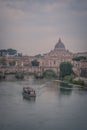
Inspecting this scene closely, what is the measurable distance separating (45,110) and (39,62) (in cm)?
517

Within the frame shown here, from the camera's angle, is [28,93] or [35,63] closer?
[28,93]

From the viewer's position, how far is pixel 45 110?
189 inches

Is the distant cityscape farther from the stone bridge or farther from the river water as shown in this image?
the river water

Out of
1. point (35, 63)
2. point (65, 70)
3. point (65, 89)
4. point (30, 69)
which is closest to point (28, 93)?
point (65, 89)

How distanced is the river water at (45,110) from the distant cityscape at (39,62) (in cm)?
157

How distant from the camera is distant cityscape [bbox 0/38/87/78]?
8.14 metres

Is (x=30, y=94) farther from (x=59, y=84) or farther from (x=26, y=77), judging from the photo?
(x=26, y=77)

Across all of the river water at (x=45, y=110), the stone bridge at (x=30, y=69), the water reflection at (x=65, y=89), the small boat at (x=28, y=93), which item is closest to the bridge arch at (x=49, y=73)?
the stone bridge at (x=30, y=69)

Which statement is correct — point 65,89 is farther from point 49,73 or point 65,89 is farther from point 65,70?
point 49,73

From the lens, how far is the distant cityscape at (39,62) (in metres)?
8.14

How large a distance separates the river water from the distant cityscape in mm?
1570

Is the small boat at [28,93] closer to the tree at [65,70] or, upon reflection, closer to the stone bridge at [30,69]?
the stone bridge at [30,69]

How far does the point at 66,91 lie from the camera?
6.37 m

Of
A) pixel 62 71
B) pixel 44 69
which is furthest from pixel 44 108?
pixel 44 69
